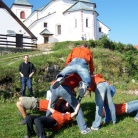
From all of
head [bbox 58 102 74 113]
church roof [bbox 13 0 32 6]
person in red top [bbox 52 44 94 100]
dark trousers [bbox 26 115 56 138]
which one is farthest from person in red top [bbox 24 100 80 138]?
church roof [bbox 13 0 32 6]

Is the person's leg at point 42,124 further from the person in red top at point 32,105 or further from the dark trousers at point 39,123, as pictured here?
the person in red top at point 32,105

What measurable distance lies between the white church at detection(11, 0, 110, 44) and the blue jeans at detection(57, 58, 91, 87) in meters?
40.5

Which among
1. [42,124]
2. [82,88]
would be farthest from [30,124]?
[82,88]

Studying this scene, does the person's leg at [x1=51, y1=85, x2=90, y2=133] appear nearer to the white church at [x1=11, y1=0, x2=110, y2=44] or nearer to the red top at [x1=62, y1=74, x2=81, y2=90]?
the red top at [x1=62, y1=74, x2=81, y2=90]

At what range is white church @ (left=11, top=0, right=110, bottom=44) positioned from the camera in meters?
47.9

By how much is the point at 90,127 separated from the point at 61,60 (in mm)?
10698

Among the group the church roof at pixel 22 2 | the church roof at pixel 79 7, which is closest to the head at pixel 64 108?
the church roof at pixel 79 7

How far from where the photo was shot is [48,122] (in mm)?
6219

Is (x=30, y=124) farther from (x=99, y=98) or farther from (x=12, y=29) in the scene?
(x=12, y=29)

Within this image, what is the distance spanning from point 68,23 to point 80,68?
4370 cm

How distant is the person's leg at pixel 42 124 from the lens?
19.4 feet

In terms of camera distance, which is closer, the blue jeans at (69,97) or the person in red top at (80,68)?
the person in red top at (80,68)

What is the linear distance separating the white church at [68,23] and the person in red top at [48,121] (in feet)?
133

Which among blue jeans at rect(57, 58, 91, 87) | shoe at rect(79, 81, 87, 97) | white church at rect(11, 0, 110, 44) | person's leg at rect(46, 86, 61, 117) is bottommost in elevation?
person's leg at rect(46, 86, 61, 117)
